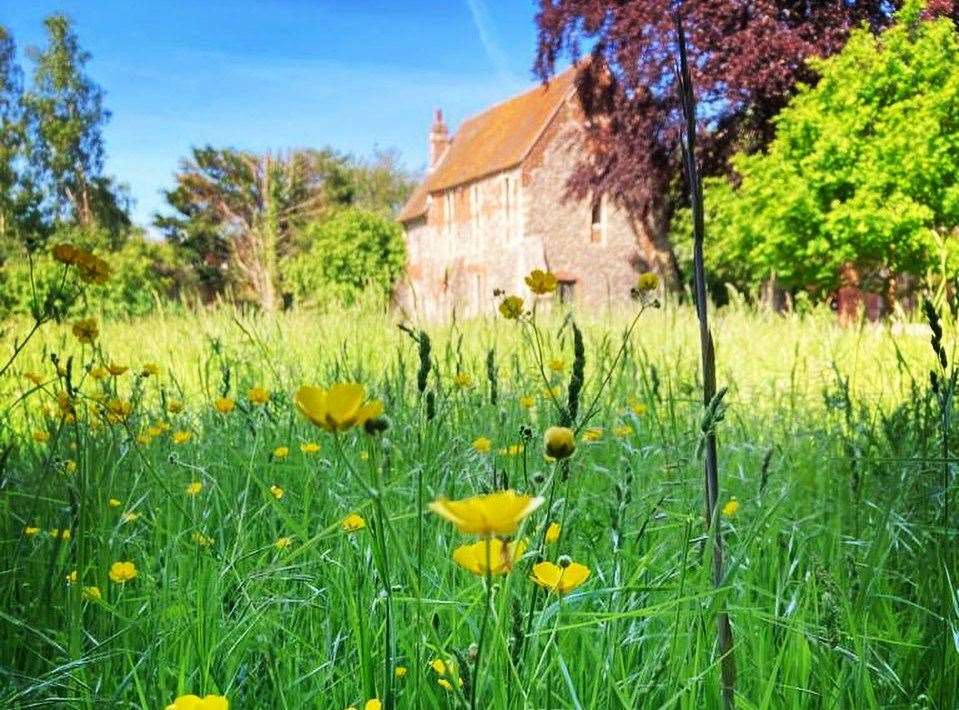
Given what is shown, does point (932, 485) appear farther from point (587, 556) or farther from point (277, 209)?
point (277, 209)

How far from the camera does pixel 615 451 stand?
8.83 feet

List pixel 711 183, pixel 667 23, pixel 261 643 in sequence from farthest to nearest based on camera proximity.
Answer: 1. pixel 711 183
2. pixel 667 23
3. pixel 261 643

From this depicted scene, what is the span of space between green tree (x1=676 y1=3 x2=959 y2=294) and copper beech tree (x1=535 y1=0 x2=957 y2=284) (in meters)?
1.34

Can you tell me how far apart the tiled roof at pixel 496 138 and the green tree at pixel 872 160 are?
871 centimetres

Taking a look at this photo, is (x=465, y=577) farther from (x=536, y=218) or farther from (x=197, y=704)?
(x=536, y=218)

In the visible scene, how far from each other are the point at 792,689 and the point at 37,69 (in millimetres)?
35990

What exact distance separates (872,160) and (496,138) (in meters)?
16.4

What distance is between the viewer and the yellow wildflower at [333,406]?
2.03 feet

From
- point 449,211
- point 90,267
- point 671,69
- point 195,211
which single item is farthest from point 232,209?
point 90,267

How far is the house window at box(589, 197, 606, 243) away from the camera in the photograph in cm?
2567

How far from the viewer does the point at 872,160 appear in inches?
569

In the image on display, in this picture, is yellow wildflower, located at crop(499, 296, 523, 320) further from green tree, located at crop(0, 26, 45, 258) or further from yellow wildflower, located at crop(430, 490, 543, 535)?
green tree, located at crop(0, 26, 45, 258)

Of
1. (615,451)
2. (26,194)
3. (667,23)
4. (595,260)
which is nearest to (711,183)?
(667,23)

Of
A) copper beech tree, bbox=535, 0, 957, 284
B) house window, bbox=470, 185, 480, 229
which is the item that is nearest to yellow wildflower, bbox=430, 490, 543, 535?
copper beech tree, bbox=535, 0, 957, 284
